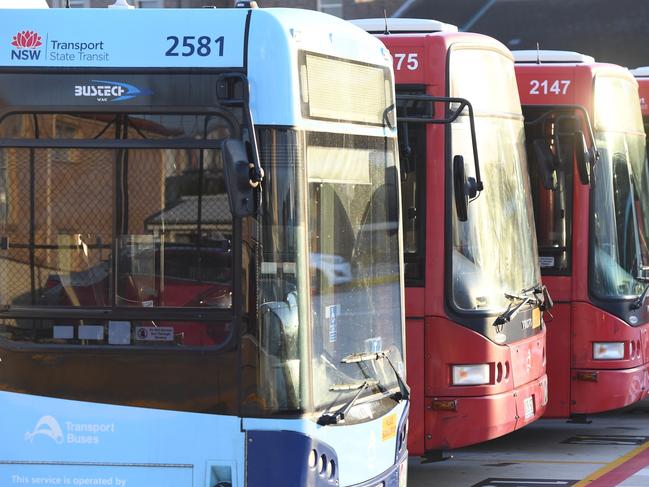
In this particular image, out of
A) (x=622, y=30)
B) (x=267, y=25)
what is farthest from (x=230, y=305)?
(x=622, y=30)

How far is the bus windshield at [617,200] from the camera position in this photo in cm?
1245

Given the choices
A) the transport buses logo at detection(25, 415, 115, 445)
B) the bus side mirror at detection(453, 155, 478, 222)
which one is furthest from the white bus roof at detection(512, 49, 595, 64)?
the transport buses logo at detection(25, 415, 115, 445)

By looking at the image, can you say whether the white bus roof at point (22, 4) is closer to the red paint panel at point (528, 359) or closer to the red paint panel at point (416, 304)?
the red paint panel at point (416, 304)

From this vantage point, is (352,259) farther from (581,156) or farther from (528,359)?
(581,156)

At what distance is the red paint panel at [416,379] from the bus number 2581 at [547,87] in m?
3.03

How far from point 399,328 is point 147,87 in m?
2.05

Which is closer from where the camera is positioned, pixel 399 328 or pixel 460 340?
pixel 399 328

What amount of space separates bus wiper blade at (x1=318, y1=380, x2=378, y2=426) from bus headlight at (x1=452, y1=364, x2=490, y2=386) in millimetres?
2725

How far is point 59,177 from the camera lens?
695cm

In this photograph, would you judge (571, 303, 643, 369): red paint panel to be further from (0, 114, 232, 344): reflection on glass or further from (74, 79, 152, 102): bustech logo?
(74, 79, 152, 102): bustech logo

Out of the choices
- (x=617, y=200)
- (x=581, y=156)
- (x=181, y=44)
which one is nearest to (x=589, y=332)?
(x=617, y=200)

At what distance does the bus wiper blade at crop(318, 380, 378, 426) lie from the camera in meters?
6.93

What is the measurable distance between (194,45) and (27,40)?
84 centimetres

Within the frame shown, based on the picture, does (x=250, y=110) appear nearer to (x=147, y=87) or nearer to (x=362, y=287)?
(x=147, y=87)
